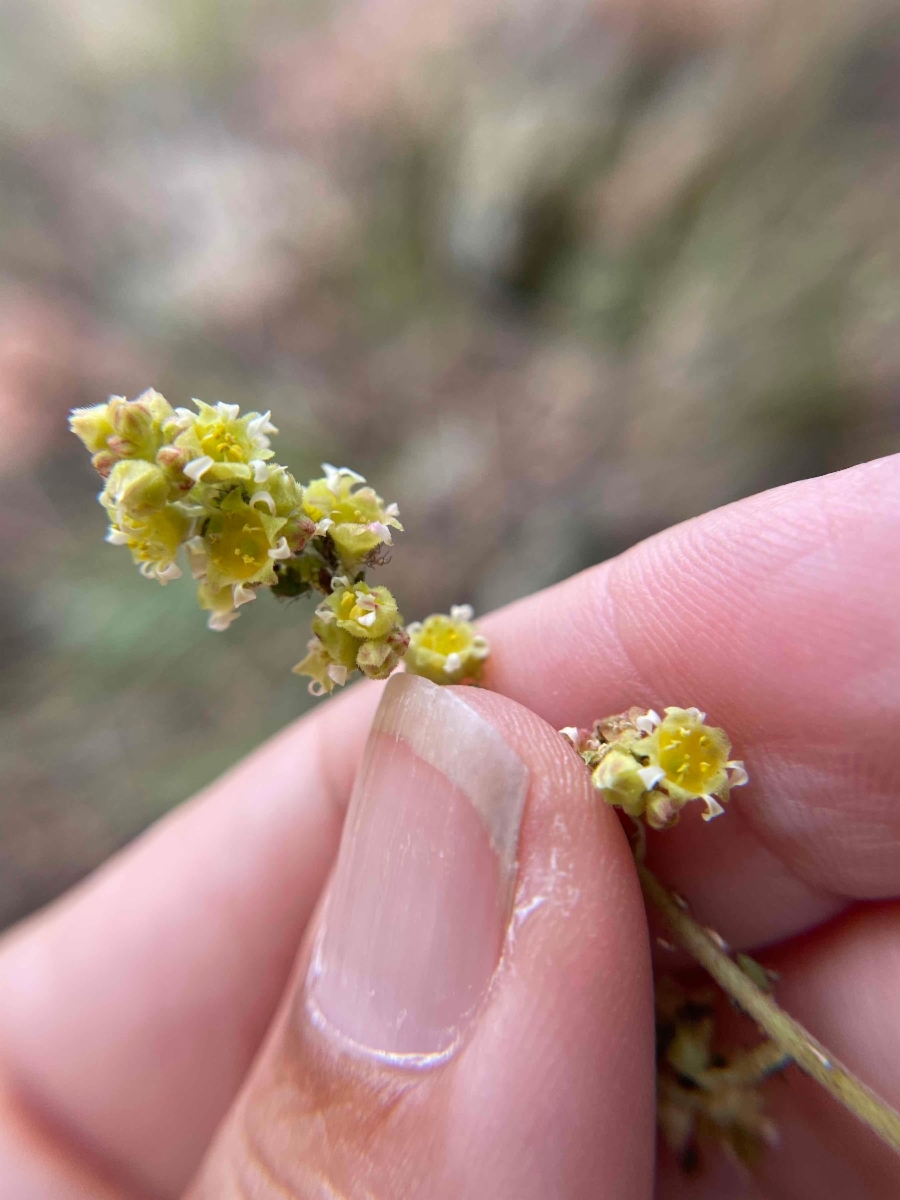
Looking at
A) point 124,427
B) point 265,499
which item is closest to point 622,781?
point 265,499

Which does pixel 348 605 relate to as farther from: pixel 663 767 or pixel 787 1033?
pixel 787 1033

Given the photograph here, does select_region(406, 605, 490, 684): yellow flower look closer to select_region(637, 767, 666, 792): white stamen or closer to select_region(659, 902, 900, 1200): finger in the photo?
select_region(637, 767, 666, 792): white stamen

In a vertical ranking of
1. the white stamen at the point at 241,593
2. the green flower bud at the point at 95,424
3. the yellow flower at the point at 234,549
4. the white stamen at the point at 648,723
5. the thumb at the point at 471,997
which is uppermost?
A: the green flower bud at the point at 95,424

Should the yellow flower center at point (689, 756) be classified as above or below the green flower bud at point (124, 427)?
below

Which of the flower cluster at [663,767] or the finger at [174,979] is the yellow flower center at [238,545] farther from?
the finger at [174,979]

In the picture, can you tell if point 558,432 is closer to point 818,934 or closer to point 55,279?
point 818,934

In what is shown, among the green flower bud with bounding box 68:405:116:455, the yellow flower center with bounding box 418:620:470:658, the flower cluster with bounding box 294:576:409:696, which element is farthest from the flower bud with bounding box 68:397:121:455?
the yellow flower center with bounding box 418:620:470:658

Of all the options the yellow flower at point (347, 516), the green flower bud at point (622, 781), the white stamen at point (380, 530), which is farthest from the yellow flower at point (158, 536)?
the green flower bud at point (622, 781)
